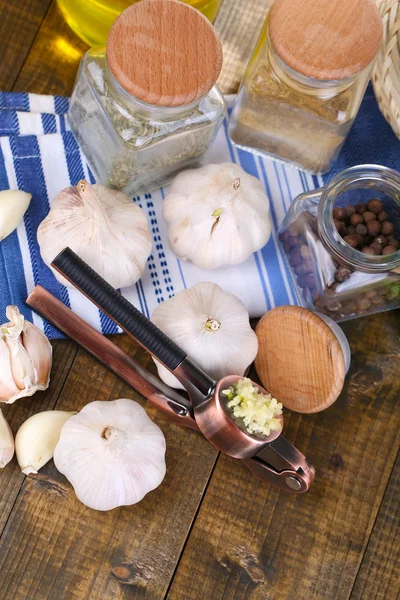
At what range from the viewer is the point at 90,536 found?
764 mm

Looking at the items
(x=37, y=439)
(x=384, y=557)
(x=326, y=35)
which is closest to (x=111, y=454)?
(x=37, y=439)

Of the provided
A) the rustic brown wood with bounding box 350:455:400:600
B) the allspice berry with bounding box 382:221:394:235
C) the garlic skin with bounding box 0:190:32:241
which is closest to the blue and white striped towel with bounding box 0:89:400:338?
the garlic skin with bounding box 0:190:32:241

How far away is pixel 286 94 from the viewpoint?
76 centimetres

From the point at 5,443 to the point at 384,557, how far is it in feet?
1.32

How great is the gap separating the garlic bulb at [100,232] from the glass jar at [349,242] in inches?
6.5

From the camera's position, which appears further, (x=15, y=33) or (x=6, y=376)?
(x=15, y=33)

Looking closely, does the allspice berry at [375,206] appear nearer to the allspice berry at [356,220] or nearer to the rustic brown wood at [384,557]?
the allspice berry at [356,220]

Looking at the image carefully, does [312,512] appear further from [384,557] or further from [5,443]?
[5,443]

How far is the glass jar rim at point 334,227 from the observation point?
73 centimetres

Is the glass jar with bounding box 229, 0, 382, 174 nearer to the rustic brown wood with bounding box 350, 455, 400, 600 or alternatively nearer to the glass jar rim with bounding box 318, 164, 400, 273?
the glass jar rim with bounding box 318, 164, 400, 273

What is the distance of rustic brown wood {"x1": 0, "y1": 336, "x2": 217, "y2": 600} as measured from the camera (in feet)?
2.47

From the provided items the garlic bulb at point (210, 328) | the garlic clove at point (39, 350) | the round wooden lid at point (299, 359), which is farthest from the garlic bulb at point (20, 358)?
the round wooden lid at point (299, 359)

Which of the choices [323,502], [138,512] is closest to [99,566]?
[138,512]

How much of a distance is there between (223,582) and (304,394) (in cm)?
20
